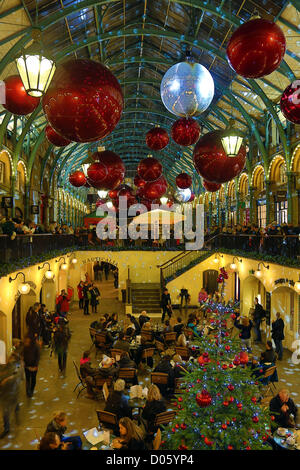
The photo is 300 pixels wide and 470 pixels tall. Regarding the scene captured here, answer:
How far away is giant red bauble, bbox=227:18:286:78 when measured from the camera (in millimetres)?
3799

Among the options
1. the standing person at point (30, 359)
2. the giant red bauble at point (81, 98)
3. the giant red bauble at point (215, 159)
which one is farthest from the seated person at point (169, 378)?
the giant red bauble at point (81, 98)

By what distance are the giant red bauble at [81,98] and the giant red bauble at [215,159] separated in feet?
5.92

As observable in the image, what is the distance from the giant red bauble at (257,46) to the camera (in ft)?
12.5

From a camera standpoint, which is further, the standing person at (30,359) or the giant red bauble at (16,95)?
the standing person at (30,359)

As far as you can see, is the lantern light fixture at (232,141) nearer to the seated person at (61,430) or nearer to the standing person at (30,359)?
the seated person at (61,430)

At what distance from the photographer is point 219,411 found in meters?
4.47

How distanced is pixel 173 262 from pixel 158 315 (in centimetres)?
351

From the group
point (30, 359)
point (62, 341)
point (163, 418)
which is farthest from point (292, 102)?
point (62, 341)

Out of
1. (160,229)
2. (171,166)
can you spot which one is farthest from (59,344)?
(171,166)

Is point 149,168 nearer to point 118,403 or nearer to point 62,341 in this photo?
point 118,403

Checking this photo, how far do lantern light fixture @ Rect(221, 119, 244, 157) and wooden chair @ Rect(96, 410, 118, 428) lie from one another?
475cm

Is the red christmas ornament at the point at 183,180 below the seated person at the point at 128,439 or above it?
above

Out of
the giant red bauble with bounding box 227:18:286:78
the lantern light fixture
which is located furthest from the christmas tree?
the giant red bauble with bounding box 227:18:286:78

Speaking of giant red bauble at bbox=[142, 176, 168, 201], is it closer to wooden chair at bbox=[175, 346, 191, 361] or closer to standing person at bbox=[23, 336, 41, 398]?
wooden chair at bbox=[175, 346, 191, 361]
